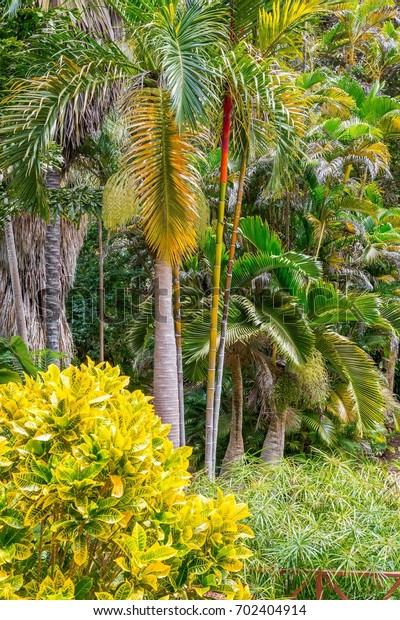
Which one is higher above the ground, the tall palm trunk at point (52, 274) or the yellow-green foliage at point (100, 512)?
the tall palm trunk at point (52, 274)

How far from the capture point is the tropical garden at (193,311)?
2.16 m

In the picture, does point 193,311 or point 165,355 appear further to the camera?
point 193,311

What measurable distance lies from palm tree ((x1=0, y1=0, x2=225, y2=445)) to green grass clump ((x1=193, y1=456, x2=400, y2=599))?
1.55 metres

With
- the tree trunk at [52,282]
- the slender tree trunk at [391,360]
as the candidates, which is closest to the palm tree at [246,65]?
the tree trunk at [52,282]

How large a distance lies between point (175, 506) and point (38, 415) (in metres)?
0.64

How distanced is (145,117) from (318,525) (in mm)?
3761

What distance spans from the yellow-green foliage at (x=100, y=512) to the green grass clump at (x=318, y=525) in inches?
65.4

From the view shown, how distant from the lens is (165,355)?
6.37 m

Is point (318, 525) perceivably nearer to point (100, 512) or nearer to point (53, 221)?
point (100, 512)

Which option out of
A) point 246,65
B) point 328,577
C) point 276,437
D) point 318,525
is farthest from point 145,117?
point 276,437

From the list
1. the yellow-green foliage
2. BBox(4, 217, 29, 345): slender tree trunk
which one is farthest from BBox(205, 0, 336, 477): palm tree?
the yellow-green foliage

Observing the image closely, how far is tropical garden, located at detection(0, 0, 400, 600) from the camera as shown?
216 centimetres

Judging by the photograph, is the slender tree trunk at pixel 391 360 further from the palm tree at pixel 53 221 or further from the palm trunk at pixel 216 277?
the palm trunk at pixel 216 277
